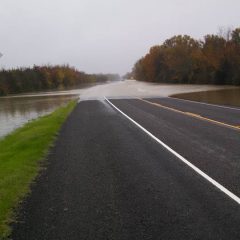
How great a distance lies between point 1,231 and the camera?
6316mm

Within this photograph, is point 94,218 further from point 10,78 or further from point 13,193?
point 10,78

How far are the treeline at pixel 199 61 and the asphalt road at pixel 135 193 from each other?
216 feet

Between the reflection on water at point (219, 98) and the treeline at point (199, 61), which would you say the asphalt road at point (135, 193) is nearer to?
the reflection on water at point (219, 98)

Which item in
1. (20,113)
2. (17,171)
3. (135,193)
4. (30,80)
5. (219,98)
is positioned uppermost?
(135,193)

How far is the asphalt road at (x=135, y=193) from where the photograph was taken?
6.11 metres

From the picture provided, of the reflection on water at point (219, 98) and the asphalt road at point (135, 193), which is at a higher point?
the asphalt road at point (135, 193)

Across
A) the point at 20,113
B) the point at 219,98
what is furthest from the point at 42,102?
the point at 219,98

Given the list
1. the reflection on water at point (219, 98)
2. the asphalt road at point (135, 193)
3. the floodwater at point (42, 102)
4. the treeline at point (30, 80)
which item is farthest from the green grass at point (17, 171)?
the treeline at point (30, 80)

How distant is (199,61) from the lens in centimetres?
9825

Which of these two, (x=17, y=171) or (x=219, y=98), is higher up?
(x=17, y=171)

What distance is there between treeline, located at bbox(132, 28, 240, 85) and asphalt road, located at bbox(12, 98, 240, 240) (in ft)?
216

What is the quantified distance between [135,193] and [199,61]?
306 feet

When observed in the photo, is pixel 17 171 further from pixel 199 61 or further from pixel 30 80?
pixel 30 80

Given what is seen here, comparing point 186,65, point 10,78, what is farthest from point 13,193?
point 10,78
